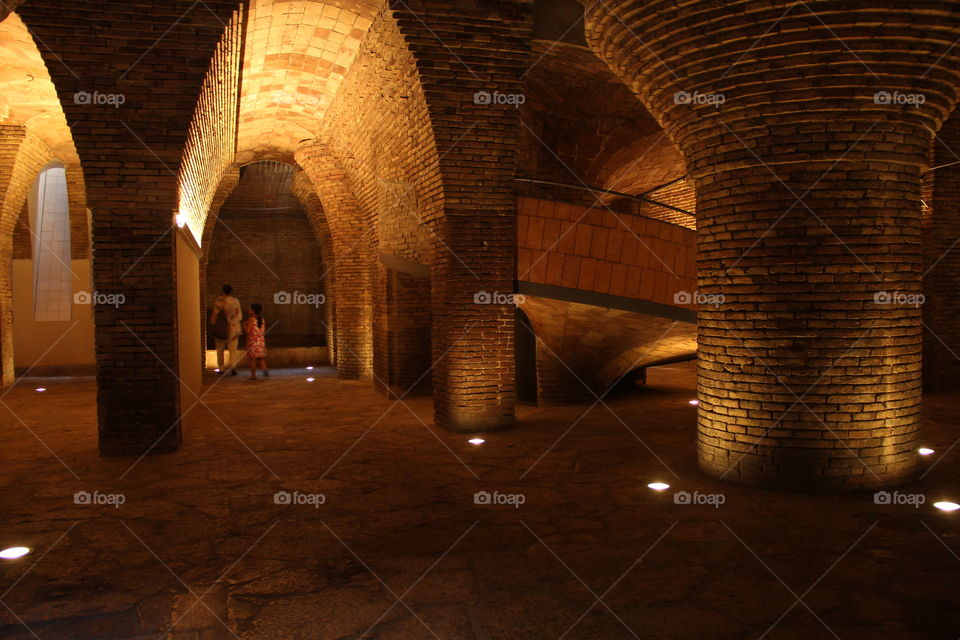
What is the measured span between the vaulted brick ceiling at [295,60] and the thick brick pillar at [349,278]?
145cm

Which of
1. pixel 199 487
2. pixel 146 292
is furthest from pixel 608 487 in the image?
pixel 146 292

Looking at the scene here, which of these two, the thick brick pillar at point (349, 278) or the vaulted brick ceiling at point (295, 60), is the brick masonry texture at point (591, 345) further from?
the thick brick pillar at point (349, 278)

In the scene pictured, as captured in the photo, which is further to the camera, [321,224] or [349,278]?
[321,224]

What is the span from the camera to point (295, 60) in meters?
8.98

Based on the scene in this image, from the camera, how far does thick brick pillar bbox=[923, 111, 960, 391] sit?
420 inches

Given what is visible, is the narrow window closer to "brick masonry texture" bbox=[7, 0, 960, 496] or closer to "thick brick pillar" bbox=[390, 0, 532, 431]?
"brick masonry texture" bbox=[7, 0, 960, 496]

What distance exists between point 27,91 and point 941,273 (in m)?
14.1

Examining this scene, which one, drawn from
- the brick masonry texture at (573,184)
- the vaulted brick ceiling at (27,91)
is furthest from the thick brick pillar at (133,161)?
the vaulted brick ceiling at (27,91)

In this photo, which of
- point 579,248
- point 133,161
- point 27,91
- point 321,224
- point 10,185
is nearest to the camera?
point 133,161

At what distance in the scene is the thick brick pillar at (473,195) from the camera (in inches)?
287

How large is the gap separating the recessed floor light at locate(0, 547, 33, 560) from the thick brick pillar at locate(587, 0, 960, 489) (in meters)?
5.22

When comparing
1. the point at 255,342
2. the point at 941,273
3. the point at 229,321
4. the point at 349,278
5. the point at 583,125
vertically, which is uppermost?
the point at 583,125

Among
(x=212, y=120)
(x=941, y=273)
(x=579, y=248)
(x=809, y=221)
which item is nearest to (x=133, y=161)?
(x=212, y=120)

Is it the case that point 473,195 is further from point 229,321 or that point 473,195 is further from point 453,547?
point 229,321
